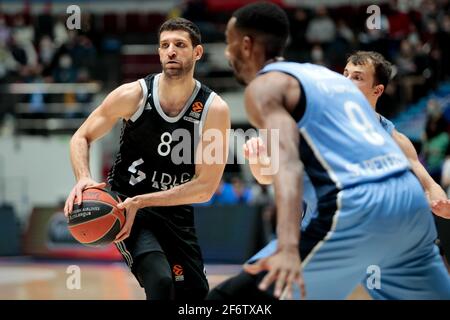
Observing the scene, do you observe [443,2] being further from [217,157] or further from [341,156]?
[341,156]

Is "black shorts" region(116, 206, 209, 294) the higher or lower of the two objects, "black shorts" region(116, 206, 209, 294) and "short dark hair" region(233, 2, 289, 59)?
the lower

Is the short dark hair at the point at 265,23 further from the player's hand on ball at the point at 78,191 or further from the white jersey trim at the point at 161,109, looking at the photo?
the white jersey trim at the point at 161,109

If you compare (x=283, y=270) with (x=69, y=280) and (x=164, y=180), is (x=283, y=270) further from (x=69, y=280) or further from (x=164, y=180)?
(x=69, y=280)

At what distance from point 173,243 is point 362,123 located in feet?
7.45

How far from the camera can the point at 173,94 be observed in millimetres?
5754

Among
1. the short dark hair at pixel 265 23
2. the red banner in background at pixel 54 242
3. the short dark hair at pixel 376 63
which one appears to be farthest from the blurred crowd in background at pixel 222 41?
the short dark hair at pixel 265 23

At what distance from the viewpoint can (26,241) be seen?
1484 cm

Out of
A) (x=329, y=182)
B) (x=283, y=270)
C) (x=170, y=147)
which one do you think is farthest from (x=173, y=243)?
(x=283, y=270)

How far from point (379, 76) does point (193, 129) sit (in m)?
1.35

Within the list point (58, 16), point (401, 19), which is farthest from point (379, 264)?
point (58, 16)

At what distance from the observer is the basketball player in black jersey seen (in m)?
5.56

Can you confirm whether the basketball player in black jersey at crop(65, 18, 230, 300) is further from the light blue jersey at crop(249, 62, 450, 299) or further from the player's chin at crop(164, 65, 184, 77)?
the light blue jersey at crop(249, 62, 450, 299)

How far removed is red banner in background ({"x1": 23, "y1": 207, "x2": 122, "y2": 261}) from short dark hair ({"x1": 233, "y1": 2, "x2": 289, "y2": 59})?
10.8m

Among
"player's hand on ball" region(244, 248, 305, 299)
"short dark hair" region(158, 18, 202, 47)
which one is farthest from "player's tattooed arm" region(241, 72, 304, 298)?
"short dark hair" region(158, 18, 202, 47)
